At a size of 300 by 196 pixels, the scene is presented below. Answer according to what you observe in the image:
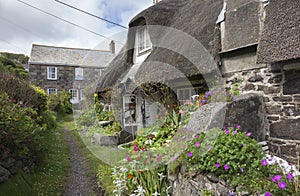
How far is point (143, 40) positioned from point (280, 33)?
5.48 m

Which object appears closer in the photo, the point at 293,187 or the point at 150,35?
the point at 293,187

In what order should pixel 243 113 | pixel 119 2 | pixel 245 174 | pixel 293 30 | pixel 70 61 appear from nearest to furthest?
pixel 245 174 → pixel 293 30 → pixel 243 113 → pixel 119 2 → pixel 70 61

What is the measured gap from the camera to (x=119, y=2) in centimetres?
776

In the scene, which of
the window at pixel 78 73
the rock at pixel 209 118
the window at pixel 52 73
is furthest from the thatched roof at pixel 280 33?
the window at pixel 52 73

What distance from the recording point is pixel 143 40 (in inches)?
311

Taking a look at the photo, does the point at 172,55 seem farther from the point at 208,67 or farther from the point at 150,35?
the point at 150,35

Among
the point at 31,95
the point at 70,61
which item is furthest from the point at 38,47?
the point at 31,95

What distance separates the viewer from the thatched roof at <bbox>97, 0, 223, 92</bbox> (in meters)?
4.45

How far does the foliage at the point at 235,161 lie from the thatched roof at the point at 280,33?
1.44m

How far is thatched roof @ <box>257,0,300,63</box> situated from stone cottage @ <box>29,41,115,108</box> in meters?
16.4

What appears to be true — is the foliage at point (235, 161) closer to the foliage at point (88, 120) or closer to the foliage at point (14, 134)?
the foliage at point (14, 134)

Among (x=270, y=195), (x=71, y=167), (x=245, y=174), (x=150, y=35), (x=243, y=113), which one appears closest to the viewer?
(x=270, y=195)

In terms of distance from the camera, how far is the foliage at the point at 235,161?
2.06 m

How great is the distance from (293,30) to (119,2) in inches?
255
